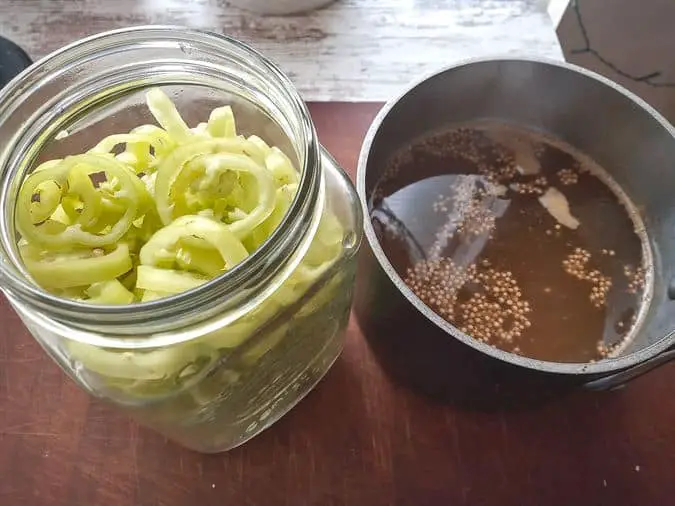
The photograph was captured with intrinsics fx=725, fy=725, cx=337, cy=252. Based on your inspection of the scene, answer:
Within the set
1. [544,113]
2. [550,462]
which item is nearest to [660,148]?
[544,113]

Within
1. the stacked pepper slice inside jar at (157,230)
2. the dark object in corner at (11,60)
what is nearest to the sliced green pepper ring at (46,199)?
the stacked pepper slice inside jar at (157,230)

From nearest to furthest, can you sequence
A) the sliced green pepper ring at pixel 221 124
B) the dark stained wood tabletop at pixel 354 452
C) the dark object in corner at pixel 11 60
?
the sliced green pepper ring at pixel 221 124, the dark stained wood tabletop at pixel 354 452, the dark object in corner at pixel 11 60

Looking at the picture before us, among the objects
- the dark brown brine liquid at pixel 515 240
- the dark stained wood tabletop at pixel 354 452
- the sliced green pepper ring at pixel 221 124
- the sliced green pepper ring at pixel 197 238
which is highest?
the sliced green pepper ring at pixel 221 124

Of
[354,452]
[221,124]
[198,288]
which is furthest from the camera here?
[354,452]

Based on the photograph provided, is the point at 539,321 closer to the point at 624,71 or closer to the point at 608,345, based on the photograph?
the point at 608,345

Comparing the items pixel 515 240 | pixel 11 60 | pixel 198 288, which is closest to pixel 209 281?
pixel 198 288

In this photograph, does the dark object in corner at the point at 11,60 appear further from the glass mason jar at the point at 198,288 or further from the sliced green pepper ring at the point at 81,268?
the sliced green pepper ring at the point at 81,268

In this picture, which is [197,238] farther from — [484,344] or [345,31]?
[345,31]
